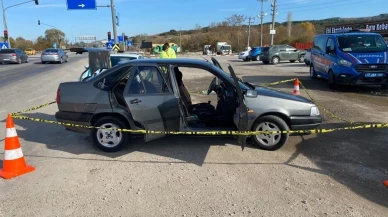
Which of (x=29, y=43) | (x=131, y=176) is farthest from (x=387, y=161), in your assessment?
(x=29, y=43)

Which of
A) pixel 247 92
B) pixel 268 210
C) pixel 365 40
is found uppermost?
pixel 365 40

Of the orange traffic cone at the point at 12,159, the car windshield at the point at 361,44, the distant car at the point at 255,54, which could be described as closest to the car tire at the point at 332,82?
the car windshield at the point at 361,44

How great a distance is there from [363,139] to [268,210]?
3369 mm

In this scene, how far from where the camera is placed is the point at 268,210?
3.35m

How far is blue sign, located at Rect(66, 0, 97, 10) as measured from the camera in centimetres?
2673

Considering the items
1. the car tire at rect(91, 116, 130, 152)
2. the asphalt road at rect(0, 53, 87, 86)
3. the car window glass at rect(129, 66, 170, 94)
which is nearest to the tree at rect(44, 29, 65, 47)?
the asphalt road at rect(0, 53, 87, 86)

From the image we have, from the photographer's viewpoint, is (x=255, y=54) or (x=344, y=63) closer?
(x=344, y=63)

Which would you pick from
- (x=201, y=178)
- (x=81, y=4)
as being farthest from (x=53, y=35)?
(x=201, y=178)

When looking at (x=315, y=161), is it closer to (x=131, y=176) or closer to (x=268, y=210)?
(x=268, y=210)

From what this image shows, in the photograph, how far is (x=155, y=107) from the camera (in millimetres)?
4922

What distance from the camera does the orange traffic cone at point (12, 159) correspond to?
4273 millimetres

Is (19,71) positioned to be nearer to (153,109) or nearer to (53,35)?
(153,109)

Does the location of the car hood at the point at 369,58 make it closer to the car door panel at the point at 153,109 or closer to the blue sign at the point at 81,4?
the car door panel at the point at 153,109

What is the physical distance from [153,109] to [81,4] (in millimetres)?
25293
